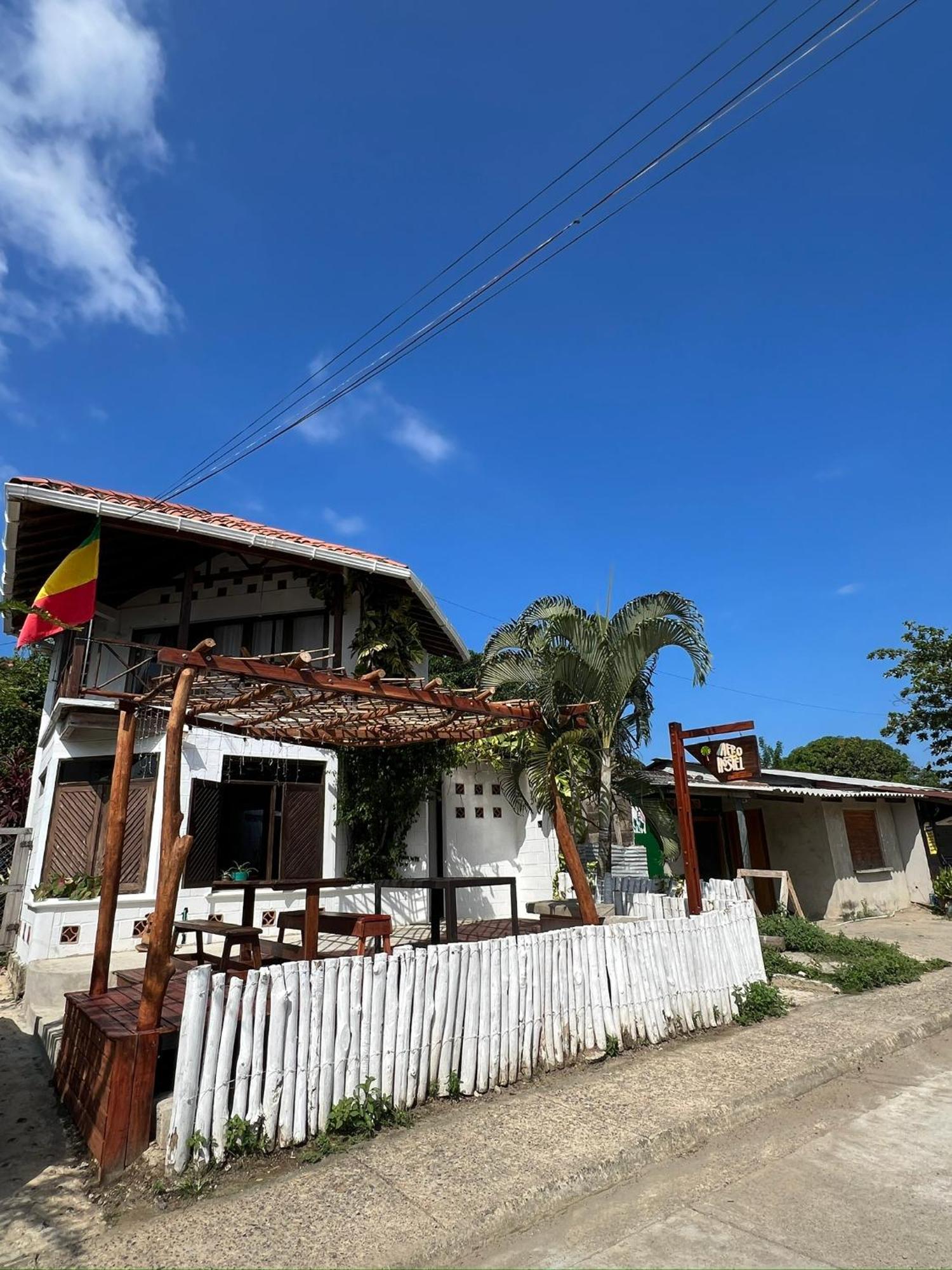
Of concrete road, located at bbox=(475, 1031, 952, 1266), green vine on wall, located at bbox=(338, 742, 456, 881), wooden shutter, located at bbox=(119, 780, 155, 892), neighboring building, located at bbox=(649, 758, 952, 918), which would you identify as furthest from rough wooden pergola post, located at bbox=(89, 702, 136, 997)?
neighboring building, located at bbox=(649, 758, 952, 918)

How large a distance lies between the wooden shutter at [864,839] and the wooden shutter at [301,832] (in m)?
11.4

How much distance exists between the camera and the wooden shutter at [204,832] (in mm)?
9836

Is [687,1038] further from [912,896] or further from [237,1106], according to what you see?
[912,896]

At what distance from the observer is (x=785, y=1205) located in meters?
3.33

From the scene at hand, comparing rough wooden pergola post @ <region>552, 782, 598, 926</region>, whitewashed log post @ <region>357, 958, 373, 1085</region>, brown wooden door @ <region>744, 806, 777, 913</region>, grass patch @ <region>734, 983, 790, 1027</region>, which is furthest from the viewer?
brown wooden door @ <region>744, 806, 777, 913</region>

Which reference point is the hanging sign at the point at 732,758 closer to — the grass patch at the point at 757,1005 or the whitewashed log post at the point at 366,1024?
the grass patch at the point at 757,1005

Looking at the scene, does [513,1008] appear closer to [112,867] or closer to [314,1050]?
[314,1050]

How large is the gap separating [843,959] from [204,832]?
8601 millimetres

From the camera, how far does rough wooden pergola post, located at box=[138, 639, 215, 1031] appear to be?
12.4 feet

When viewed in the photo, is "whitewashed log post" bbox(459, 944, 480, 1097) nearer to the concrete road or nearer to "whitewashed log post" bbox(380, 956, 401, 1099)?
"whitewashed log post" bbox(380, 956, 401, 1099)

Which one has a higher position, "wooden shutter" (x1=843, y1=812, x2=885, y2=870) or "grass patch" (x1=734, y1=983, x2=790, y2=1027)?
"wooden shutter" (x1=843, y1=812, x2=885, y2=870)

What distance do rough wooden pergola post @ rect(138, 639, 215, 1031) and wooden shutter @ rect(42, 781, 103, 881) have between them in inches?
261

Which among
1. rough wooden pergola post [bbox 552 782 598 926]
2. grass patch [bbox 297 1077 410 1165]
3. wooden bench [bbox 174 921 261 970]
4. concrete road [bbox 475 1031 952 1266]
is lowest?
concrete road [bbox 475 1031 952 1266]

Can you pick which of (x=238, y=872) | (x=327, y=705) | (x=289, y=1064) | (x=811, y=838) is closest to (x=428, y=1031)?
(x=289, y=1064)
